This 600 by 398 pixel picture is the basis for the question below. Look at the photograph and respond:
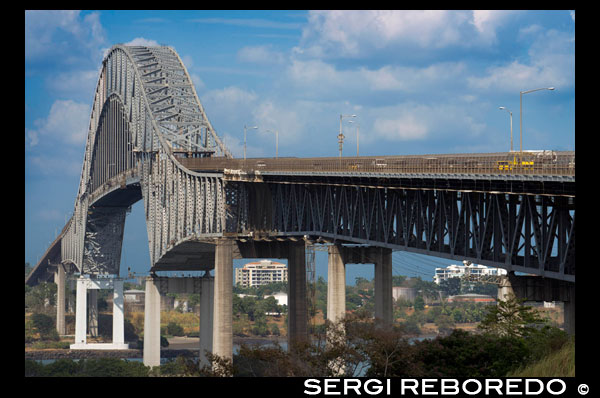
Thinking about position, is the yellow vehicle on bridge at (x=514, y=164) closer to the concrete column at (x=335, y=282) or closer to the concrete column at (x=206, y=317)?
the concrete column at (x=335, y=282)

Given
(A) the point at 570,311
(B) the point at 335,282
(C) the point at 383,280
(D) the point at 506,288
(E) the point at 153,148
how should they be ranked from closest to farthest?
(A) the point at 570,311 → (D) the point at 506,288 → (C) the point at 383,280 → (B) the point at 335,282 → (E) the point at 153,148

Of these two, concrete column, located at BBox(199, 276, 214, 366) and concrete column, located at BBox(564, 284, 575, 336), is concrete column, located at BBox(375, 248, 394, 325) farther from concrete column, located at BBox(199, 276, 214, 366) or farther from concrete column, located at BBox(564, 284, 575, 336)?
concrete column, located at BBox(199, 276, 214, 366)

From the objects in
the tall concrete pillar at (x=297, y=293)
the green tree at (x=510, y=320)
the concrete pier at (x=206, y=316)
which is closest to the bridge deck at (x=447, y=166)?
the green tree at (x=510, y=320)

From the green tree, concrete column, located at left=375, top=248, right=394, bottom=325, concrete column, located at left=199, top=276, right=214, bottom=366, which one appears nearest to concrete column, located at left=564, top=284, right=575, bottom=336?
the green tree

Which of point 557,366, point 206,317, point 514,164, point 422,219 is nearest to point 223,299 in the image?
point 206,317

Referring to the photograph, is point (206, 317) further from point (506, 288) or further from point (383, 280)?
point (506, 288)

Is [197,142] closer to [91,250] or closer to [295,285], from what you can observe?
[295,285]
